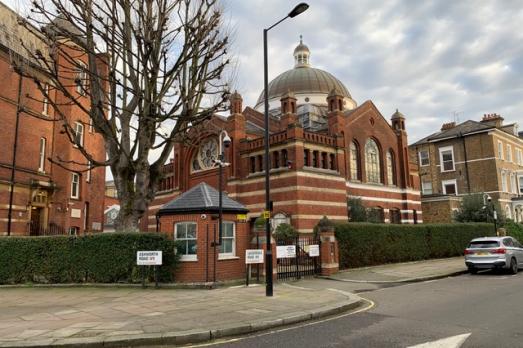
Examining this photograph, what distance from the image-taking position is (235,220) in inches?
626

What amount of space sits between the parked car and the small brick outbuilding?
408 inches

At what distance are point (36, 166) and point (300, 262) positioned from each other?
19.4m

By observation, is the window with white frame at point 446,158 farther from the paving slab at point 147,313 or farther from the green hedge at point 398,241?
the paving slab at point 147,313

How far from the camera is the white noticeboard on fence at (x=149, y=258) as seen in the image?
1374 cm

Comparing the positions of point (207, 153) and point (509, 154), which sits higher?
point (509, 154)

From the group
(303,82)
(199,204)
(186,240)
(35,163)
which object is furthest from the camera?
(303,82)

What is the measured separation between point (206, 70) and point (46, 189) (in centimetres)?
1742

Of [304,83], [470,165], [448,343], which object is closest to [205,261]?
[448,343]

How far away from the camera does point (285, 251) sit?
15844 millimetres

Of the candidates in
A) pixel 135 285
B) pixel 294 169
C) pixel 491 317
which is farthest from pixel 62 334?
pixel 294 169

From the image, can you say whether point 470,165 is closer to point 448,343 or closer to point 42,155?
point 42,155

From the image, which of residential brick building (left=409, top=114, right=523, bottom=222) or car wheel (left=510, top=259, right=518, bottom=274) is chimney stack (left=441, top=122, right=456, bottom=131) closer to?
residential brick building (left=409, top=114, right=523, bottom=222)

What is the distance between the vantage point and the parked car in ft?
59.0

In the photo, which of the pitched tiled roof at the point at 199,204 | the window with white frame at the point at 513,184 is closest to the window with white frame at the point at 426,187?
the window with white frame at the point at 513,184
